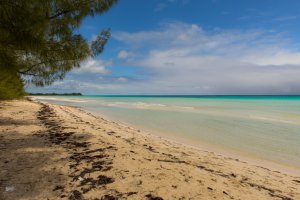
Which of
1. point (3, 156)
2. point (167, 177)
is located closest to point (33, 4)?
point (3, 156)

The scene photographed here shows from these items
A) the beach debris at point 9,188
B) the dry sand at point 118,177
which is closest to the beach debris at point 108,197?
the dry sand at point 118,177

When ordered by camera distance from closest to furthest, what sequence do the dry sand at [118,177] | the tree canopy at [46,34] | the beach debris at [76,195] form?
the beach debris at [76,195] < the dry sand at [118,177] < the tree canopy at [46,34]

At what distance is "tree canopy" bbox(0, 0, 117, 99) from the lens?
5.83 m

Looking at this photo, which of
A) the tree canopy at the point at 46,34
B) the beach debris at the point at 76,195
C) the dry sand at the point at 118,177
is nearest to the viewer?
the beach debris at the point at 76,195

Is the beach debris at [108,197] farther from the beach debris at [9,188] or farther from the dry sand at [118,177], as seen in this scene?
the beach debris at [9,188]

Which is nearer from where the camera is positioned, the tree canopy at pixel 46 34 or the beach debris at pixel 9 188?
the beach debris at pixel 9 188

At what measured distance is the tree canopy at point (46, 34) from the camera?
5.83 meters

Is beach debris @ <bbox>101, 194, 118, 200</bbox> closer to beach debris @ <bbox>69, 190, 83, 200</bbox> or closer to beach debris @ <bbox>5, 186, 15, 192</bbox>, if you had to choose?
beach debris @ <bbox>69, 190, 83, 200</bbox>

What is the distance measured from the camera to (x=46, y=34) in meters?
7.14

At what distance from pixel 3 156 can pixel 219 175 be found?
14.2 ft

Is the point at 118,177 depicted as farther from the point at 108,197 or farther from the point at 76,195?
the point at 76,195

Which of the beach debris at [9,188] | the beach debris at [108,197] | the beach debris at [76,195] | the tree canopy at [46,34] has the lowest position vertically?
the beach debris at [108,197]

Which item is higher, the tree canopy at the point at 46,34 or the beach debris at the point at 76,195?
the tree canopy at the point at 46,34

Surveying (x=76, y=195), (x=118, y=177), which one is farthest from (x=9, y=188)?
(x=118, y=177)
